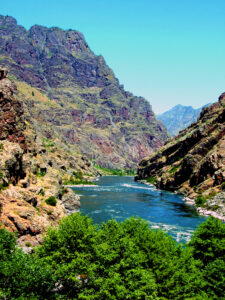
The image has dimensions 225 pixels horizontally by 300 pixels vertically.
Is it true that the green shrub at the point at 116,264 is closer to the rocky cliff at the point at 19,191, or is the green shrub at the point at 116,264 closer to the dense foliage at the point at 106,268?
the dense foliage at the point at 106,268

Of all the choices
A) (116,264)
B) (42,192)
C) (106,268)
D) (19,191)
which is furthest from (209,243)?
(42,192)

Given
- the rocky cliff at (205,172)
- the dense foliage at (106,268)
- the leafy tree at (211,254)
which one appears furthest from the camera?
the rocky cliff at (205,172)

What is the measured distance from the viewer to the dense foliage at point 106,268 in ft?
92.8

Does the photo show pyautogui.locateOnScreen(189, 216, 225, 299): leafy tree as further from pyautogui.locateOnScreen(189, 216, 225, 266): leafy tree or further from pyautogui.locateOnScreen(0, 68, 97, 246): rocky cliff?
pyautogui.locateOnScreen(0, 68, 97, 246): rocky cliff

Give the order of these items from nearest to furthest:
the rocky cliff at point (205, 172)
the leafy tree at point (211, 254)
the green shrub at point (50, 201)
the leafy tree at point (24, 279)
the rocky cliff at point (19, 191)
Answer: the leafy tree at point (24, 279) < the leafy tree at point (211, 254) < the rocky cliff at point (19, 191) < the green shrub at point (50, 201) < the rocky cliff at point (205, 172)

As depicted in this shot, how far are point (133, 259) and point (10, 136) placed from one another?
61759 mm

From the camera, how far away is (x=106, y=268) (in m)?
32.8

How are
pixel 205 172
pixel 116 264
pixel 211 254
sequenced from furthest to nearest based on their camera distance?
pixel 205 172
pixel 211 254
pixel 116 264

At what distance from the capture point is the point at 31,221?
54.0 m

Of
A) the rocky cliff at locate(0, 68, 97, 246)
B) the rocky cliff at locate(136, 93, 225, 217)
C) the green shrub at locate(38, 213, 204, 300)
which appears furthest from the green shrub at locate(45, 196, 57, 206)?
the rocky cliff at locate(136, 93, 225, 217)

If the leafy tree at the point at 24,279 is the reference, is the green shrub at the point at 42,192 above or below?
above

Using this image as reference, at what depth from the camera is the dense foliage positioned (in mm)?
28297

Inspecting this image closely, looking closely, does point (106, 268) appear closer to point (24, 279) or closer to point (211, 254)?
point (24, 279)

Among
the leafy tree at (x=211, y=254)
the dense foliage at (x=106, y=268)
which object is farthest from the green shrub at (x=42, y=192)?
the leafy tree at (x=211, y=254)
